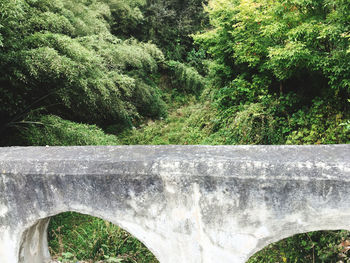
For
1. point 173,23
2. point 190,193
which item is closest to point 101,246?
point 190,193

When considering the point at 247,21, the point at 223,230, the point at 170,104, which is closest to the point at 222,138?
the point at 247,21

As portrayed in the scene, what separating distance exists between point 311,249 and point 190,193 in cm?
246

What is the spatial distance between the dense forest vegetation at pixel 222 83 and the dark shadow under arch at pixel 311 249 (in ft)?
0.04

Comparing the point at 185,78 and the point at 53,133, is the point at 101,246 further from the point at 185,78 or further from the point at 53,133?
the point at 185,78

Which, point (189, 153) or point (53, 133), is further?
point (53, 133)

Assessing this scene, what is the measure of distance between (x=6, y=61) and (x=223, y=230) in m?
Answer: 4.35

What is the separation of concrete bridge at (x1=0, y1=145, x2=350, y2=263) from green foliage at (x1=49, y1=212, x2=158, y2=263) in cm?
134

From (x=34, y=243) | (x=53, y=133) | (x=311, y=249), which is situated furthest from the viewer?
(x=53, y=133)

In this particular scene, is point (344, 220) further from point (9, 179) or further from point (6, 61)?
point (6, 61)

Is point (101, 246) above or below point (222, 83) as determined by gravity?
below

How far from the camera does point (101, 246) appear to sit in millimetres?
3771

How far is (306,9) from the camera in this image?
14.9 ft

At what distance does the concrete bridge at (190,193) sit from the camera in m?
1.88

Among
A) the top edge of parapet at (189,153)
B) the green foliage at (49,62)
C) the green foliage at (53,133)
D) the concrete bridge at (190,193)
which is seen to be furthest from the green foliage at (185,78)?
the concrete bridge at (190,193)
